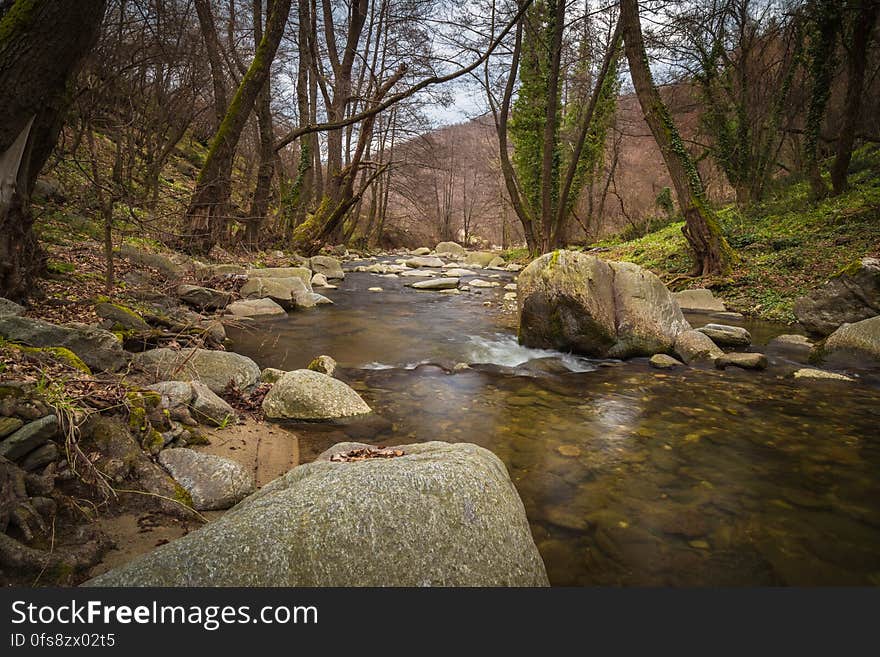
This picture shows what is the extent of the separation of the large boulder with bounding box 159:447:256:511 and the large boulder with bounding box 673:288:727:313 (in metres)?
8.79

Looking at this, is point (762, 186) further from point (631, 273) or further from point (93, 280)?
point (93, 280)

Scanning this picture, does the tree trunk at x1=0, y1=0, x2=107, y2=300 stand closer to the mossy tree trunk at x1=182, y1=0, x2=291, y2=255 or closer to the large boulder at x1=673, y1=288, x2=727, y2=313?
the mossy tree trunk at x1=182, y1=0, x2=291, y2=255

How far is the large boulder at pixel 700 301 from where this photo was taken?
8.95m

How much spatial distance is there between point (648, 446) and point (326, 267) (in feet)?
40.3

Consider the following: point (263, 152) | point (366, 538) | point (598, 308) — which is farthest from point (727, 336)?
point (263, 152)

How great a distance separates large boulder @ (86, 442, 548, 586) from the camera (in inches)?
57.3

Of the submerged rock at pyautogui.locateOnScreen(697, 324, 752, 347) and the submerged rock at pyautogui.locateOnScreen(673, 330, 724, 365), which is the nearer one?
the submerged rock at pyautogui.locateOnScreen(673, 330, 724, 365)

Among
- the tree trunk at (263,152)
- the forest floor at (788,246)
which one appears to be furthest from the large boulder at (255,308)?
the forest floor at (788,246)

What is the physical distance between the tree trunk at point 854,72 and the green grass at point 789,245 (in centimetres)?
53

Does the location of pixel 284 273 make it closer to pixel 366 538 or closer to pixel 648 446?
pixel 648 446

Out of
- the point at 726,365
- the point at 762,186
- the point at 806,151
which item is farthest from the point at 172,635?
the point at 762,186

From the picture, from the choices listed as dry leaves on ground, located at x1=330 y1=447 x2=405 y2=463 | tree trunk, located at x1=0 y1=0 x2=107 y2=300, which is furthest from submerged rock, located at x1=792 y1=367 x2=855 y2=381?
tree trunk, located at x1=0 y1=0 x2=107 y2=300

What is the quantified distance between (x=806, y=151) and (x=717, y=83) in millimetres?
4642

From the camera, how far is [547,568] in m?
2.23
